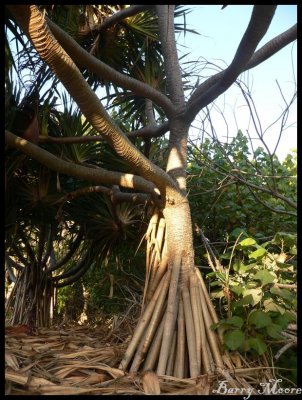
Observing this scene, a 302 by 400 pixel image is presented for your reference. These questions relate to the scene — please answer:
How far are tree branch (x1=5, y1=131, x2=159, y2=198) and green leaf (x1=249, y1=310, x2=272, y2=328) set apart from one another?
1.05 meters

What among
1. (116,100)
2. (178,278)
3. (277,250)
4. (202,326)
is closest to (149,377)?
(202,326)

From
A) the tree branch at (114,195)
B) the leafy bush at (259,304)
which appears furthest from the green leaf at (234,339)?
the tree branch at (114,195)

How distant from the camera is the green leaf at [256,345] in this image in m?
2.22

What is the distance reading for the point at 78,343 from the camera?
2852mm

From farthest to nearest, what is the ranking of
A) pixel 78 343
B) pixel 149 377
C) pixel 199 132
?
pixel 199 132 < pixel 78 343 < pixel 149 377

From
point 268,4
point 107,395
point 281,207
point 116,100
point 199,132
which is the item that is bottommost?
point 107,395

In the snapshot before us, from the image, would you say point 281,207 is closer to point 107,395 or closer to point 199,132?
point 199,132

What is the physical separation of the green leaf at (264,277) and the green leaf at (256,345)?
31 centimetres

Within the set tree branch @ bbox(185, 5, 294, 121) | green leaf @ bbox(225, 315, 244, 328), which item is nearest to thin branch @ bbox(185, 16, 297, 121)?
tree branch @ bbox(185, 5, 294, 121)

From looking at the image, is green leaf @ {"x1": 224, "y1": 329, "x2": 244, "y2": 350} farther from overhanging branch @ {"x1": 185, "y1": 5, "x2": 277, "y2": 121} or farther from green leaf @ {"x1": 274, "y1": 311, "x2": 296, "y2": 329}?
overhanging branch @ {"x1": 185, "y1": 5, "x2": 277, "y2": 121}

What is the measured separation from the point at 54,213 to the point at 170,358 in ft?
5.99

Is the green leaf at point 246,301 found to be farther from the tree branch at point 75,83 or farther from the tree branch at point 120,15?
the tree branch at point 120,15

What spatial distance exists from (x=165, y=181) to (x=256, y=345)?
3.70 feet

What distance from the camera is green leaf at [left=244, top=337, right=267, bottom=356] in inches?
87.5
